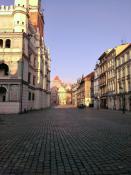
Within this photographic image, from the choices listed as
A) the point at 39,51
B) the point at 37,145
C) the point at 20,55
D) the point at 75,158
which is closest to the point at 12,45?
the point at 20,55

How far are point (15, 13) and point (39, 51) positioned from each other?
17387 millimetres

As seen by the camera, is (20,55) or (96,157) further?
(20,55)

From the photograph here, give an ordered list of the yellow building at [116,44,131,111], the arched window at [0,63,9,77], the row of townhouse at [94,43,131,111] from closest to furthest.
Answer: the arched window at [0,63,9,77]
the yellow building at [116,44,131,111]
the row of townhouse at [94,43,131,111]

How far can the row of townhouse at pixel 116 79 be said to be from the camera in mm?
48850

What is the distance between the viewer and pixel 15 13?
44.2 metres

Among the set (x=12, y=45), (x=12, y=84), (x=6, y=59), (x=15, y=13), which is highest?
(x=15, y=13)

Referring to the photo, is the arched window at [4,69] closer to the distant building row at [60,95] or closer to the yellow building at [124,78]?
the yellow building at [124,78]

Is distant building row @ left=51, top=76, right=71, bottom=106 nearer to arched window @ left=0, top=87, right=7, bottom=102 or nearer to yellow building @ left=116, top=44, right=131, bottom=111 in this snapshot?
yellow building @ left=116, top=44, right=131, bottom=111

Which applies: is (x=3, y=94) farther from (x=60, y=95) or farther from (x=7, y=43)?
(x=60, y=95)

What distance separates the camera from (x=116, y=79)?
56.6 metres

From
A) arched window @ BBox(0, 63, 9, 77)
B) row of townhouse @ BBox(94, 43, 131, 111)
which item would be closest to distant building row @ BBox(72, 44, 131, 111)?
row of townhouse @ BBox(94, 43, 131, 111)

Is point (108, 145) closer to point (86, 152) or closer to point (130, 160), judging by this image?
point (86, 152)

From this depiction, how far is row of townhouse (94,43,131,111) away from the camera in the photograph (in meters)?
48.8

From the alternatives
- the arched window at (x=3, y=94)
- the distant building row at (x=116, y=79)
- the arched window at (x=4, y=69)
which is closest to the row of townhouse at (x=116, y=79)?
the distant building row at (x=116, y=79)
